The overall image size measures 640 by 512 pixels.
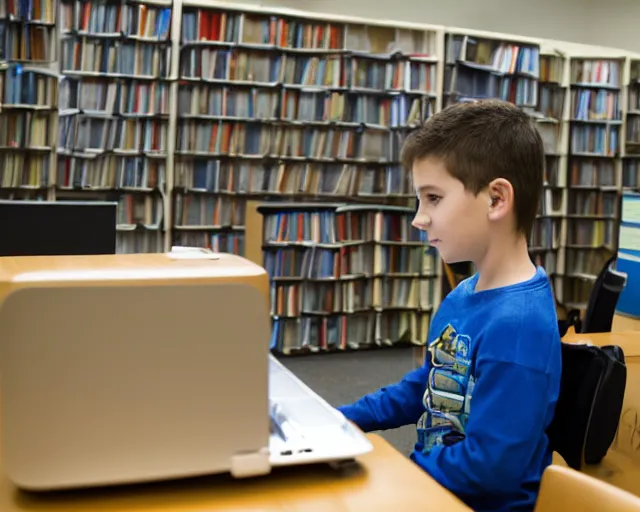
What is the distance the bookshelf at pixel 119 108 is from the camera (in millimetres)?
4641

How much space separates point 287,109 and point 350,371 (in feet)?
6.31

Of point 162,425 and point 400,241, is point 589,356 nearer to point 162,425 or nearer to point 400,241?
point 162,425

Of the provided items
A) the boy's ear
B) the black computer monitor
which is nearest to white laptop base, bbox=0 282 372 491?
the boy's ear

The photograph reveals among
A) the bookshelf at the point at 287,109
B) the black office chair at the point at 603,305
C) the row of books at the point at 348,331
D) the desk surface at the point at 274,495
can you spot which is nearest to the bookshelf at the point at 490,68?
the bookshelf at the point at 287,109

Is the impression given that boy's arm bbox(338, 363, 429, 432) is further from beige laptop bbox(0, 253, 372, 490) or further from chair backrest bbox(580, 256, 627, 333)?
chair backrest bbox(580, 256, 627, 333)

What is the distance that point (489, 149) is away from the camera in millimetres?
1158

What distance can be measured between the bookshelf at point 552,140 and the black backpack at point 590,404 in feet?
16.5

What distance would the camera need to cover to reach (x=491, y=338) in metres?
1.05

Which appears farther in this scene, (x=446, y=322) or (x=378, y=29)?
(x=378, y=29)

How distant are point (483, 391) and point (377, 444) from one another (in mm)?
238

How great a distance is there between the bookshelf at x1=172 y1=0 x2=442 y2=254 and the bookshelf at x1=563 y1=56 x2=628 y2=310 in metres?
1.56

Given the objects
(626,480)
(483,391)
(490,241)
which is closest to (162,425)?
(483,391)

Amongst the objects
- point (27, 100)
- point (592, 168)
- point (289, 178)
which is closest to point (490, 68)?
point (592, 168)

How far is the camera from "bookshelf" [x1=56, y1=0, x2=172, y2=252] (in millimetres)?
4641
